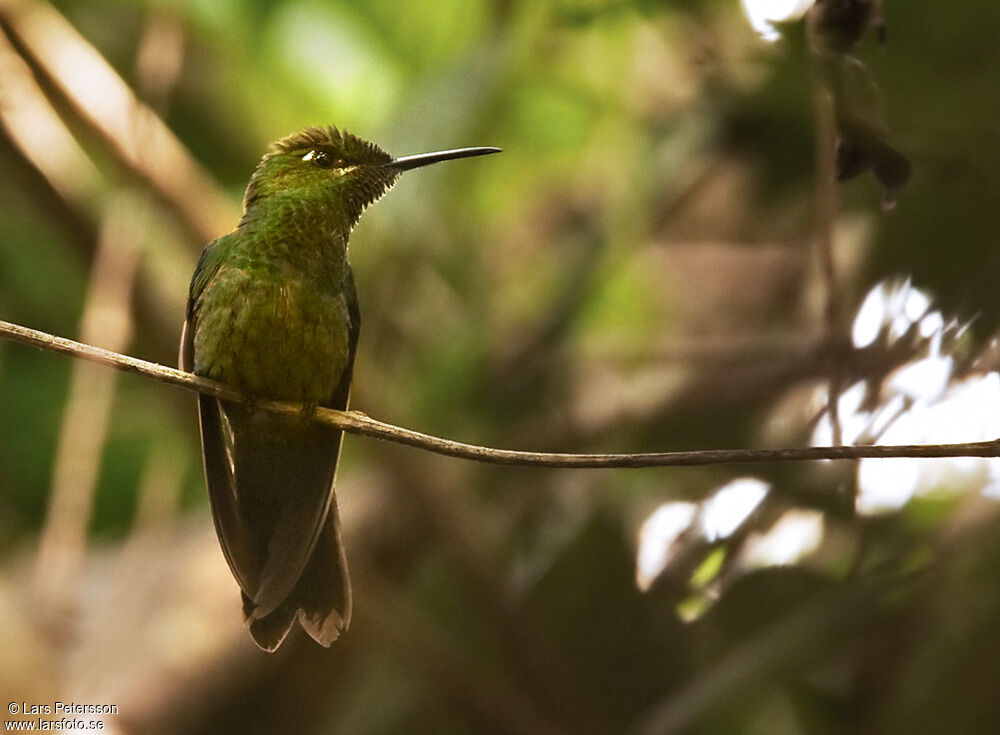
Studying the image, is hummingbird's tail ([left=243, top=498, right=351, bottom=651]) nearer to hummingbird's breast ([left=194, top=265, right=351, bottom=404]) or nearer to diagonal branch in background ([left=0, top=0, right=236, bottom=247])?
hummingbird's breast ([left=194, top=265, right=351, bottom=404])

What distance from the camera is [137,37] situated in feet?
13.0

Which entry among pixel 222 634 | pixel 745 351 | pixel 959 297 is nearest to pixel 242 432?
pixel 959 297

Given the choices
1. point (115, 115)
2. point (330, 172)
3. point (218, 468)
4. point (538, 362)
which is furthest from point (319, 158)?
point (538, 362)

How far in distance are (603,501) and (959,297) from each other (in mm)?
1842

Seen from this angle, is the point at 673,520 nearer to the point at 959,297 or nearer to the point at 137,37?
the point at 959,297

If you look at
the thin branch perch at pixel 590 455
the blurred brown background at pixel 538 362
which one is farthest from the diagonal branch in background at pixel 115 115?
the thin branch perch at pixel 590 455

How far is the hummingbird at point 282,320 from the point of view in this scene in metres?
1.63

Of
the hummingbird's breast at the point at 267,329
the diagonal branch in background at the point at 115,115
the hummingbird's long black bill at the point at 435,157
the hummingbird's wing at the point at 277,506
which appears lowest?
the hummingbird's wing at the point at 277,506

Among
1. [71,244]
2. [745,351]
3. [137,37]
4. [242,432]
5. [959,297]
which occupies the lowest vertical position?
[242,432]

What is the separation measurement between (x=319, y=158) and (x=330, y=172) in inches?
1.1

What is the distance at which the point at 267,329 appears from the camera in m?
1.70

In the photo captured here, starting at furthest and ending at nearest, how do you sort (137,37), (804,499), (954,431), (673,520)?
1. (137,37)
2. (673,520)
3. (804,499)
4. (954,431)

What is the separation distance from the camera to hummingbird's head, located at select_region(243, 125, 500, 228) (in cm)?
166

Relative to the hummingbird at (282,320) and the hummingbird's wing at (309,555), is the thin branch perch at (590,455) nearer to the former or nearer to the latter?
the hummingbird's wing at (309,555)
